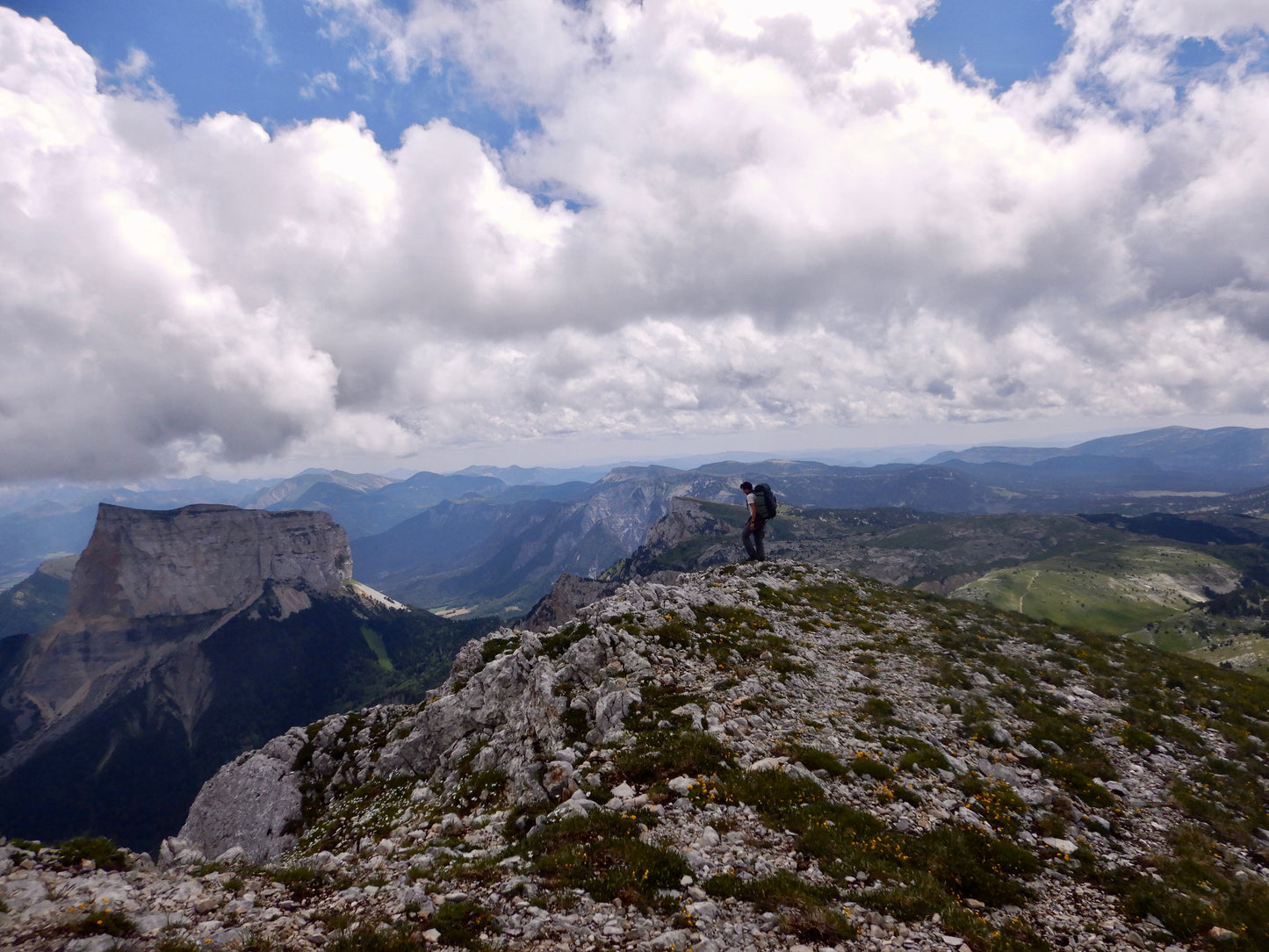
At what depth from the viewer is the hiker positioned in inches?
1485

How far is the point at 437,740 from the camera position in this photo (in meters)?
26.1

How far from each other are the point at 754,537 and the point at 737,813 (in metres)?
27.9

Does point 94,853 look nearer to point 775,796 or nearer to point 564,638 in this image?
point 775,796

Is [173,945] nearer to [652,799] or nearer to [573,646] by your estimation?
[652,799]

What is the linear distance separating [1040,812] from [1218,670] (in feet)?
93.3

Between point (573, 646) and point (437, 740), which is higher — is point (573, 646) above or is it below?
above

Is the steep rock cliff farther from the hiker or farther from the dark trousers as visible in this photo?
the dark trousers

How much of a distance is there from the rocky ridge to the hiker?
28.5 feet

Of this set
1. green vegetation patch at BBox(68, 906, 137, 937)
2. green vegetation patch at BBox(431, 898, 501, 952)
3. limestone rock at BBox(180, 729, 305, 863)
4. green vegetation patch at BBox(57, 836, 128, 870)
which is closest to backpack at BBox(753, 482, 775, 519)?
green vegetation patch at BBox(431, 898, 501, 952)

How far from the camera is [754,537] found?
40969 mm

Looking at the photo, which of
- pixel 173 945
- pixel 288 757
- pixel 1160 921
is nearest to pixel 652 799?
pixel 173 945

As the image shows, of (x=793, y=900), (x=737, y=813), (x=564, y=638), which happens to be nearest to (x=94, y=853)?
(x=737, y=813)

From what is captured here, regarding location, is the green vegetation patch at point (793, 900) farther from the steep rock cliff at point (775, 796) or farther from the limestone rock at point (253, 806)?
the limestone rock at point (253, 806)

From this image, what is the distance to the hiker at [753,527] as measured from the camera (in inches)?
1485
